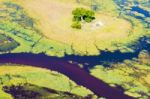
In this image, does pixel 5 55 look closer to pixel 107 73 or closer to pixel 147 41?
pixel 107 73

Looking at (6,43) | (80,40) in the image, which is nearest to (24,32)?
(6,43)

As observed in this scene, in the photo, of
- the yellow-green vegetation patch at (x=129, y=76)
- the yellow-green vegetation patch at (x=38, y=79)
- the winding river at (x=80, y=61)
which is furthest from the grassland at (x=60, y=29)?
the yellow-green vegetation patch at (x=38, y=79)

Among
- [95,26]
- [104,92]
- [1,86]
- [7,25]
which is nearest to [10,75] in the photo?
[1,86]

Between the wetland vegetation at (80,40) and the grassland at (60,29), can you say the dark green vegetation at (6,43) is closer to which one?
the wetland vegetation at (80,40)

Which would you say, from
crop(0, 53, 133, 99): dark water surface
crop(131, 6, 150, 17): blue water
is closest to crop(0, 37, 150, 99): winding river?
crop(0, 53, 133, 99): dark water surface

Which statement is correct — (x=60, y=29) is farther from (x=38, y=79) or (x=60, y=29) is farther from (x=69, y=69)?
→ (x=38, y=79)

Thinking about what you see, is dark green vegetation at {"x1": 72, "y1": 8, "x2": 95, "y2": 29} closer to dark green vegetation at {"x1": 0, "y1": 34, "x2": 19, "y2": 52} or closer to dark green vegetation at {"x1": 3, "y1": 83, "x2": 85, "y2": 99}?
dark green vegetation at {"x1": 0, "y1": 34, "x2": 19, "y2": 52}
